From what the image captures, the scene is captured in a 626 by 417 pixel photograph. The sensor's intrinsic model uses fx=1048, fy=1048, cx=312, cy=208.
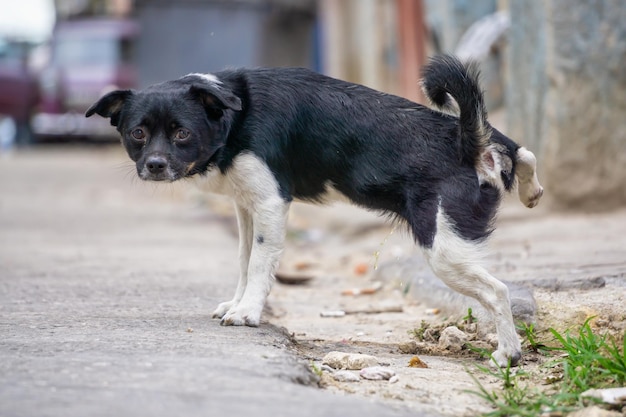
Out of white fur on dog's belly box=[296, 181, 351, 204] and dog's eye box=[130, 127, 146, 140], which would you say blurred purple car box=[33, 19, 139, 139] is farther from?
white fur on dog's belly box=[296, 181, 351, 204]

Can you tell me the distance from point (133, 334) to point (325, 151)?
1176 millimetres

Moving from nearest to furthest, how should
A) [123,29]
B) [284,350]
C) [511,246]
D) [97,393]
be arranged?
1. [97,393]
2. [284,350]
3. [511,246]
4. [123,29]

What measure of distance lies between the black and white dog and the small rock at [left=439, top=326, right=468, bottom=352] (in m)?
0.41

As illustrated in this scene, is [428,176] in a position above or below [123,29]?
above

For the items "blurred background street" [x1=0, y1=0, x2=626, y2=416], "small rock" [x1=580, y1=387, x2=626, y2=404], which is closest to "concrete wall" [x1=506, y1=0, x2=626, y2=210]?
"blurred background street" [x1=0, y1=0, x2=626, y2=416]

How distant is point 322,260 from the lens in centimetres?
844

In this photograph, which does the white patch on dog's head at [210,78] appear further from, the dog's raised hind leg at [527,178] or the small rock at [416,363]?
the small rock at [416,363]

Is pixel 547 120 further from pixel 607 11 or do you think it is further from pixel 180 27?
pixel 180 27

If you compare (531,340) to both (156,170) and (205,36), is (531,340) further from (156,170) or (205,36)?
(205,36)

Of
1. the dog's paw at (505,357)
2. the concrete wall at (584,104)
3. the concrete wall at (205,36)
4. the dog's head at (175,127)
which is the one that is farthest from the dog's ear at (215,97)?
the concrete wall at (205,36)

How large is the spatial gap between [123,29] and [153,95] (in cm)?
1786

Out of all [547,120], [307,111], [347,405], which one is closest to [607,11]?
[547,120]

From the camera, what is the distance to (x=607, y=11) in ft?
25.6

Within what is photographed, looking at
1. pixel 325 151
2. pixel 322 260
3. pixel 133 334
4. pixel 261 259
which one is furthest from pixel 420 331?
pixel 322 260
